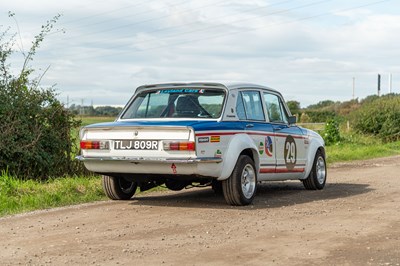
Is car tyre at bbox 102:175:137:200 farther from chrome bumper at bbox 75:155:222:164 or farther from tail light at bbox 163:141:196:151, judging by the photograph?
tail light at bbox 163:141:196:151

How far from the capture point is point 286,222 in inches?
385

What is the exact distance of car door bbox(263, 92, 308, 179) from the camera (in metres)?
12.6

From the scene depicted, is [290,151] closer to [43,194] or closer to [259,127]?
[259,127]

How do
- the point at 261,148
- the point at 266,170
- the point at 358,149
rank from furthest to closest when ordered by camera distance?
the point at 358,149
the point at 266,170
the point at 261,148

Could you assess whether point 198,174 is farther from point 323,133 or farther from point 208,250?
point 323,133

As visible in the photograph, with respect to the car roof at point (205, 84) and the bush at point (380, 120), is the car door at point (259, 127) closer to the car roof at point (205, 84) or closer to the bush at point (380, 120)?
the car roof at point (205, 84)

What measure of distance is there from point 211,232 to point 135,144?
2.15 metres

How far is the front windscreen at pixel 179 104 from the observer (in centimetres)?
1136

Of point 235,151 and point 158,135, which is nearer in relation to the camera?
point 158,135

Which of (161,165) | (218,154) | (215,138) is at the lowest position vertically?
(161,165)

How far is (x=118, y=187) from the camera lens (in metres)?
12.0

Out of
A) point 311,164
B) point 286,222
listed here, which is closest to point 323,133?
point 311,164

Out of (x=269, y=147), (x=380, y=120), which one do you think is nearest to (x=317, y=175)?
(x=269, y=147)

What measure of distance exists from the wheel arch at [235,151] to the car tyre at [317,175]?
2.48 metres
